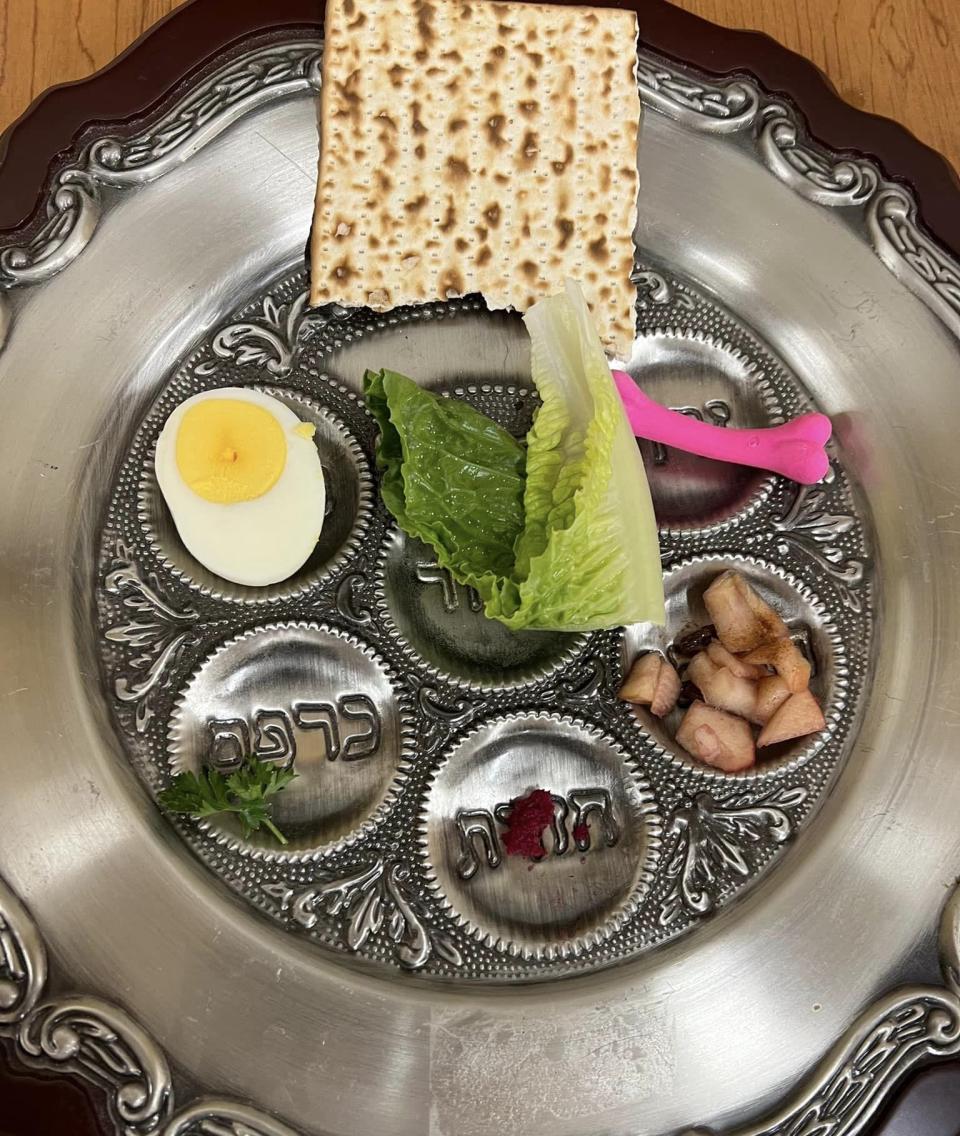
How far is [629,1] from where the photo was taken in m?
2.20

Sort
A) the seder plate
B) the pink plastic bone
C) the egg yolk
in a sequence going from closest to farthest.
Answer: the seder plate
the egg yolk
the pink plastic bone

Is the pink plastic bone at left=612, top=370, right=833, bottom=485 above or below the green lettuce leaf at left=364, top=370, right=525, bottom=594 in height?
above

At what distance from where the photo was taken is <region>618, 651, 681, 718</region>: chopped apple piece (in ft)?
6.27

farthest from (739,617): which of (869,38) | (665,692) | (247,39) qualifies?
(869,38)

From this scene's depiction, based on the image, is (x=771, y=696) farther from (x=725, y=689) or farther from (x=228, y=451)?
(x=228, y=451)

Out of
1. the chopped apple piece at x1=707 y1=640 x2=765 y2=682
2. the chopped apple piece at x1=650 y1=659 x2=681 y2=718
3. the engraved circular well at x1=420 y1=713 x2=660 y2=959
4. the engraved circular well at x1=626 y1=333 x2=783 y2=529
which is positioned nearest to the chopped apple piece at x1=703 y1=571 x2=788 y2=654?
the chopped apple piece at x1=707 y1=640 x2=765 y2=682

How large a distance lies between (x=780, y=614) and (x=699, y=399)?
21.5 inches

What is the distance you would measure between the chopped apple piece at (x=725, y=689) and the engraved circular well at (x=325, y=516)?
0.81 m

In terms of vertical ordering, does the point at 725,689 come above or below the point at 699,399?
below

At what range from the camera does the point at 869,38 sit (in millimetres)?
2596

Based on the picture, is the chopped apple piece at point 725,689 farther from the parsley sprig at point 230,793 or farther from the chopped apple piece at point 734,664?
the parsley sprig at point 230,793

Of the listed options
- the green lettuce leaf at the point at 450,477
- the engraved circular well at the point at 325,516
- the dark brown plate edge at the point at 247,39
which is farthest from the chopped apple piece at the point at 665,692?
the dark brown plate edge at the point at 247,39

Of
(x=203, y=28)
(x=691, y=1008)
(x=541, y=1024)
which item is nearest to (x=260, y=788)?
(x=541, y=1024)

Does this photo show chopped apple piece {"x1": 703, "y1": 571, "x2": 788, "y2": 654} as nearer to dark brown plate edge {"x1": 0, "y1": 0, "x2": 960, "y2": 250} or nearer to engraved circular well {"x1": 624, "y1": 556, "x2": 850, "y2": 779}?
engraved circular well {"x1": 624, "y1": 556, "x2": 850, "y2": 779}
